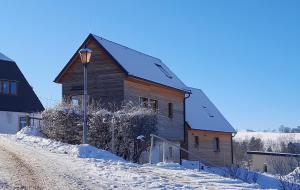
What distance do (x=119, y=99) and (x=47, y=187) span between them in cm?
1802

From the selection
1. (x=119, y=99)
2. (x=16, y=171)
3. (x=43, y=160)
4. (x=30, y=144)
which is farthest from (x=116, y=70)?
(x=16, y=171)

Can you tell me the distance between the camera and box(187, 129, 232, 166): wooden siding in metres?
38.4

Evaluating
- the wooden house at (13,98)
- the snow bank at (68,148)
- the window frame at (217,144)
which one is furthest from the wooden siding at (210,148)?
the snow bank at (68,148)

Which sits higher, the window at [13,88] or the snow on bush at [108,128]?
the window at [13,88]

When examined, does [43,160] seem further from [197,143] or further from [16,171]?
[197,143]

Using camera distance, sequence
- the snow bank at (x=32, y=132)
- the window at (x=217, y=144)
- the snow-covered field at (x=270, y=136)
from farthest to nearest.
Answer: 1. the snow-covered field at (x=270, y=136)
2. the window at (x=217, y=144)
3. the snow bank at (x=32, y=132)

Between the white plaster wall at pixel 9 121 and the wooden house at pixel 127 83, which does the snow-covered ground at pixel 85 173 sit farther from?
the white plaster wall at pixel 9 121

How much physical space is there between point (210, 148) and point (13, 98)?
54.8 ft

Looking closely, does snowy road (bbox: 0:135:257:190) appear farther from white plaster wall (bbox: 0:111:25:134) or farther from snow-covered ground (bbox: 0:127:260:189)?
white plaster wall (bbox: 0:111:25:134)

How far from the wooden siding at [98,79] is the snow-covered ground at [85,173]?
455 inches

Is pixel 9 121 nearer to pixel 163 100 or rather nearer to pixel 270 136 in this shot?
pixel 163 100

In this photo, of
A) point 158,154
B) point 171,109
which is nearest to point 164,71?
point 171,109

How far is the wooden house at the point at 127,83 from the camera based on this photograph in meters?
29.7

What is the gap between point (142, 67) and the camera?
32656 mm
